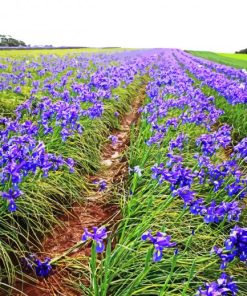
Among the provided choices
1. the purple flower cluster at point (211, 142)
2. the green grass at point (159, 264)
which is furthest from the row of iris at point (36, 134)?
the purple flower cluster at point (211, 142)

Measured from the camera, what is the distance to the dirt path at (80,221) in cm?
305

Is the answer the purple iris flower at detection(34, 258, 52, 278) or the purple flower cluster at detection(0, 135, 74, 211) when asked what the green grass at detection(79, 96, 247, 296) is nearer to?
the purple iris flower at detection(34, 258, 52, 278)

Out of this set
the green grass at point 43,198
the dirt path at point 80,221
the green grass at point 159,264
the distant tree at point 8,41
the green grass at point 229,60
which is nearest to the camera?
the green grass at point 159,264

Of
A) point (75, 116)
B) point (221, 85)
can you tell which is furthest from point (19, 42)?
point (75, 116)

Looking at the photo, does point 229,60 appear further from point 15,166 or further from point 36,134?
point 15,166

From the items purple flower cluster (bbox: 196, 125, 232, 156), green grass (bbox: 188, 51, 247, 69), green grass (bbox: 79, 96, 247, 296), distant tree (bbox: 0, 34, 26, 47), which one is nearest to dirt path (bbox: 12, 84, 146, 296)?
green grass (bbox: 79, 96, 247, 296)

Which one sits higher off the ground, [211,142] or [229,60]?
[229,60]

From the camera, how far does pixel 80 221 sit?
13.8 feet

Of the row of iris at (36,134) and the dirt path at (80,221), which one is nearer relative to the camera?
the row of iris at (36,134)

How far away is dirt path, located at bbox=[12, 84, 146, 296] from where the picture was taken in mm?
3047

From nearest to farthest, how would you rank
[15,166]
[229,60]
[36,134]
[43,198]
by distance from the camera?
[15,166] < [43,198] < [36,134] < [229,60]

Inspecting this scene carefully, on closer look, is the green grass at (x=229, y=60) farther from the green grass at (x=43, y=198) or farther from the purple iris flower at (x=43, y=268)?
the purple iris flower at (x=43, y=268)

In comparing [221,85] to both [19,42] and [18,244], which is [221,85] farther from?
[19,42]

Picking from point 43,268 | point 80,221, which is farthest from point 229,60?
point 43,268
